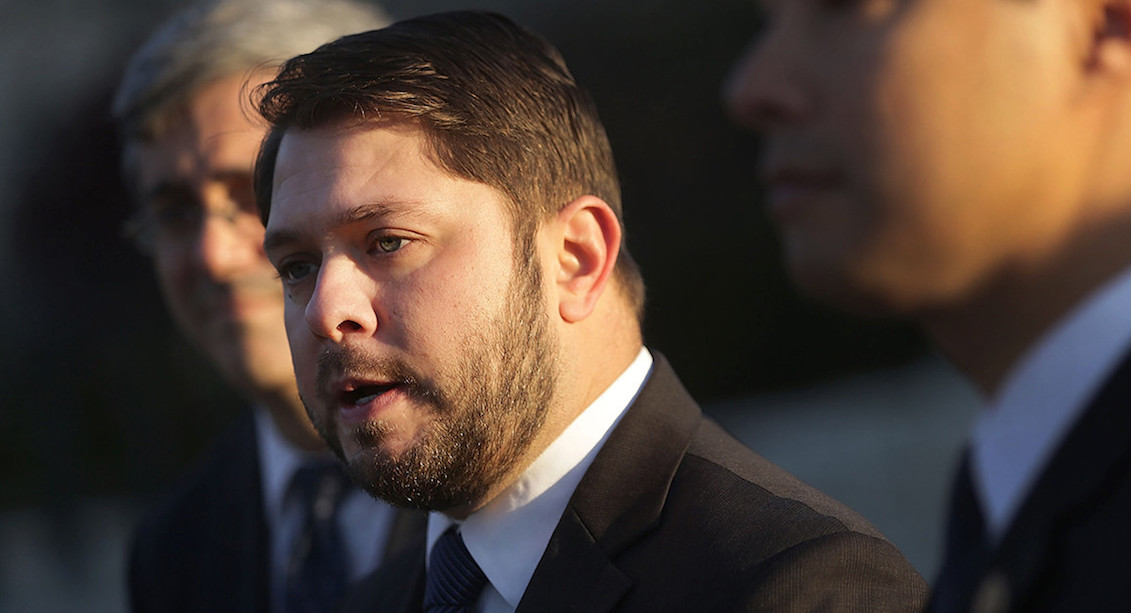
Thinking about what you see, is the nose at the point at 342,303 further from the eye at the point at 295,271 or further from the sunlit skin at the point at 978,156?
the sunlit skin at the point at 978,156

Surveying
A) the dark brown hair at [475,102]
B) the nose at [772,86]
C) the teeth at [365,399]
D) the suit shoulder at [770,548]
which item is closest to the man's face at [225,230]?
the dark brown hair at [475,102]

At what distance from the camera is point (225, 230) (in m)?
4.01

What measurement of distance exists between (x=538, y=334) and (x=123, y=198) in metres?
7.96

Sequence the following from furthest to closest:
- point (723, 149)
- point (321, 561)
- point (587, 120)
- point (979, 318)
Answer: point (723, 149)
point (321, 561)
point (587, 120)
point (979, 318)

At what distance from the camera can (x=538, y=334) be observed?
8.40ft

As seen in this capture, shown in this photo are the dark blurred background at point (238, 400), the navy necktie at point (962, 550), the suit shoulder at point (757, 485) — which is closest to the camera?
the navy necktie at point (962, 550)

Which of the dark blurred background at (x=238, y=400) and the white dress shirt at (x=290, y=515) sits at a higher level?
the white dress shirt at (x=290, y=515)

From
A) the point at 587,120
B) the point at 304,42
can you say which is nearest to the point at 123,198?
the point at 304,42

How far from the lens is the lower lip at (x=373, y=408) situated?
2.47 metres

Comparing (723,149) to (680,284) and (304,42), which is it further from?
(304,42)

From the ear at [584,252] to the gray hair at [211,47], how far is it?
171cm

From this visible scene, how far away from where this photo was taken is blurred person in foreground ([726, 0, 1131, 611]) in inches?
52.3

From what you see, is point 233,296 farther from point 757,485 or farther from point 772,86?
point 772,86

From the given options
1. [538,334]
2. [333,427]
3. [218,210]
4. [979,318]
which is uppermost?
[979,318]
